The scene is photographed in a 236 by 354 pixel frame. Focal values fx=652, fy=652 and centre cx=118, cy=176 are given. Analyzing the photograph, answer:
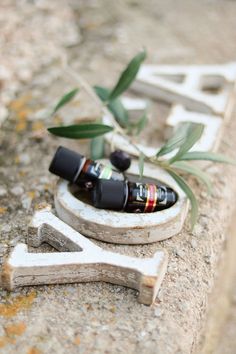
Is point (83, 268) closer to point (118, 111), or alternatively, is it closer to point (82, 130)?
point (82, 130)

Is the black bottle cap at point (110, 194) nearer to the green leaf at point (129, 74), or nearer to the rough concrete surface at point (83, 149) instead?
the rough concrete surface at point (83, 149)

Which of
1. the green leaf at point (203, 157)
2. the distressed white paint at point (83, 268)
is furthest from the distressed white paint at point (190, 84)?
the distressed white paint at point (83, 268)

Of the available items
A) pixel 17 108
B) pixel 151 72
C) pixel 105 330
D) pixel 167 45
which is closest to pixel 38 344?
pixel 105 330

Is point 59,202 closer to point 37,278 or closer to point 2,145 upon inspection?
point 37,278

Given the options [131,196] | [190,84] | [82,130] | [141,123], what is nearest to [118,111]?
[141,123]

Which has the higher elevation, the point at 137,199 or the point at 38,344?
the point at 137,199
